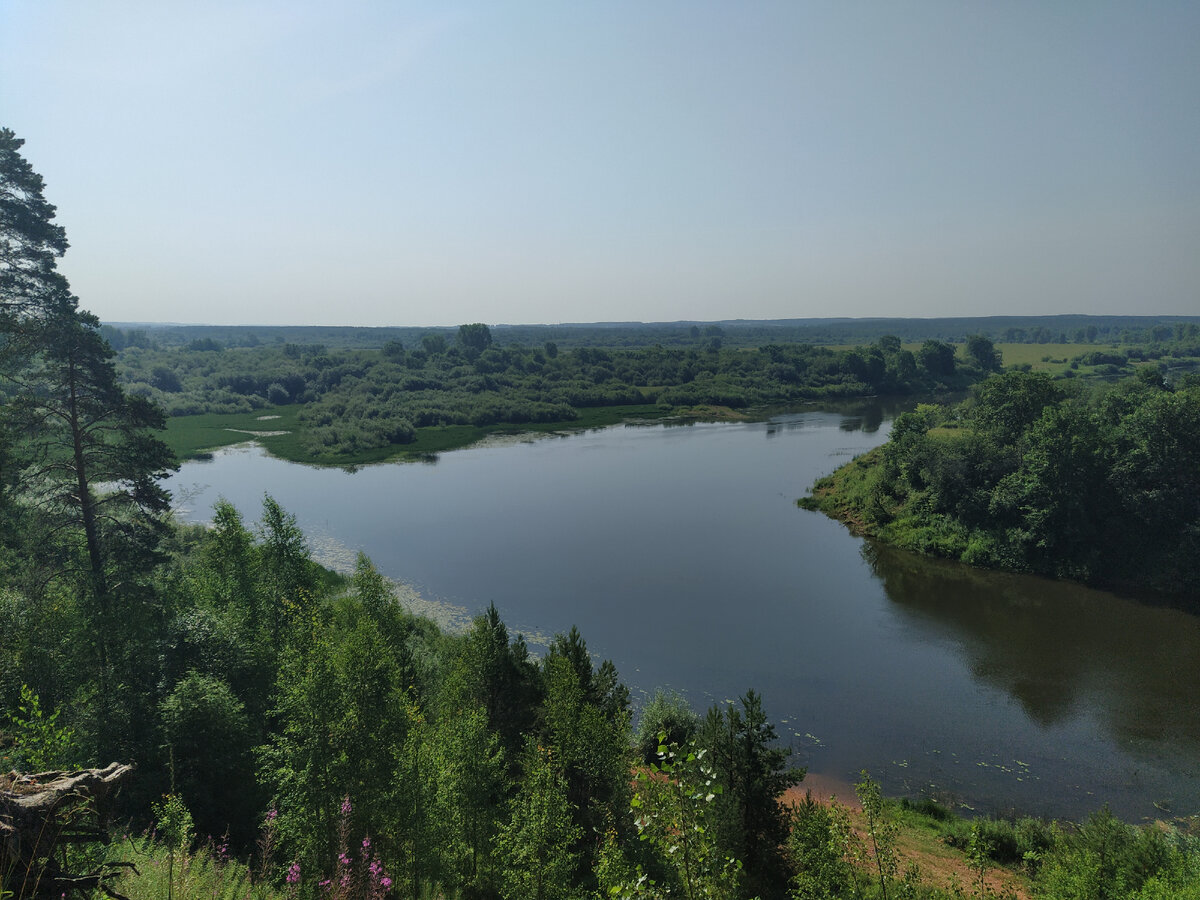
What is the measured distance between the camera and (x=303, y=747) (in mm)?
10398

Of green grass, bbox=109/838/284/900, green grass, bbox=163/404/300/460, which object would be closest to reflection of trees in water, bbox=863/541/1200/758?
green grass, bbox=109/838/284/900

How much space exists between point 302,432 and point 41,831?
255 ft

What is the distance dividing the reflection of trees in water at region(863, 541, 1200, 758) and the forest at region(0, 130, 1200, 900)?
308 inches

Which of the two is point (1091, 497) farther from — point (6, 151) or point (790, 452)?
point (6, 151)

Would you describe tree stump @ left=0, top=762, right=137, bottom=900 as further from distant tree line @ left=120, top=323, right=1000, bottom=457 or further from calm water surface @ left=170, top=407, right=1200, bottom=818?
distant tree line @ left=120, top=323, right=1000, bottom=457

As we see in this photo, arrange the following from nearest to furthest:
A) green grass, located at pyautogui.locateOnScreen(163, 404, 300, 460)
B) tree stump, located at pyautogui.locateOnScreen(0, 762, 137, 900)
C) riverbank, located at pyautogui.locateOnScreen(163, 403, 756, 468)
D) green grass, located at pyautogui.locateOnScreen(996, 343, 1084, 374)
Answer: tree stump, located at pyautogui.locateOnScreen(0, 762, 137, 900), riverbank, located at pyautogui.locateOnScreen(163, 403, 756, 468), green grass, located at pyautogui.locateOnScreen(163, 404, 300, 460), green grass, located at pyautogui.locateOnScreen(996, 343, 1084, 374)

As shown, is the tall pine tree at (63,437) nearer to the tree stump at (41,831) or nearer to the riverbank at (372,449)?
the tree stump at (41,831)

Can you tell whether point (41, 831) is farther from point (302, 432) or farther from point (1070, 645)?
point (302, 432)

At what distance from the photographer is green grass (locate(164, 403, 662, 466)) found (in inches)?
2544

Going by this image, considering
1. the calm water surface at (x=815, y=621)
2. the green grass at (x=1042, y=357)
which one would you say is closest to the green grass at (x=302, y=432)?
the calm water surface at (x=815, y=621)

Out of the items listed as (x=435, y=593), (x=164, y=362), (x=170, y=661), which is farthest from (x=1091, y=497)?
(x=164, y=362)

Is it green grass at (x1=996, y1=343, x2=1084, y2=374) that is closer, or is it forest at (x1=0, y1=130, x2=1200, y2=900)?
forest at (x1=0, y1=130, x2=1200, y2=900)

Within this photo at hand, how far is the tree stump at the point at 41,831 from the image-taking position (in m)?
4.93

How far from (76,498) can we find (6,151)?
28.0ft
